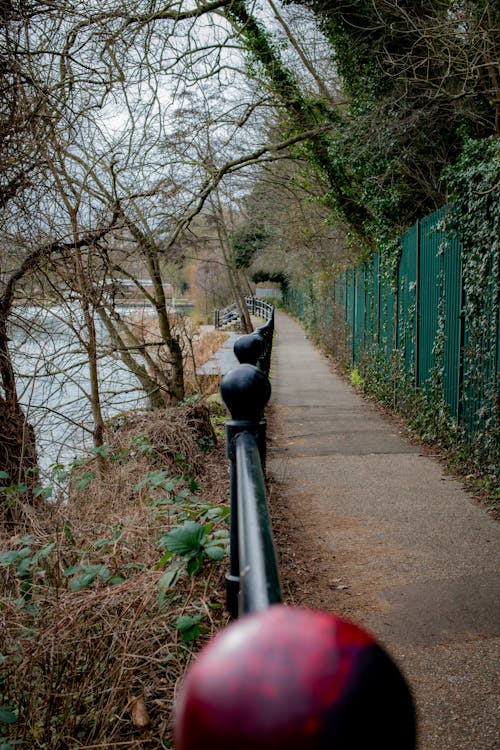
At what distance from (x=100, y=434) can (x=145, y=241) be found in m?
2.90

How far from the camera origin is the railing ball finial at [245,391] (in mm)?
1578

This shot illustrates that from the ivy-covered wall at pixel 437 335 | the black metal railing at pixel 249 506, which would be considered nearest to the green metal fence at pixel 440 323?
the ivy-covered wall at pixel 437 335

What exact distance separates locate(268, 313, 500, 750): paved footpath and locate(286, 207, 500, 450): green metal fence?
35.8 inches

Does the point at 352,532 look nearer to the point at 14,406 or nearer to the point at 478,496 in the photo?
the point at 478,496

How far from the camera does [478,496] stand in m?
6.02

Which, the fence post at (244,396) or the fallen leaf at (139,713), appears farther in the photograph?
the fallen leaf at (139,713)

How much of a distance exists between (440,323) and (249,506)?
23.3 ft

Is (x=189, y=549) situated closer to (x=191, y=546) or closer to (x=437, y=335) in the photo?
(x=191, y=546)

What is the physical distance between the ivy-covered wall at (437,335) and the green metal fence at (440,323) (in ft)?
0.04

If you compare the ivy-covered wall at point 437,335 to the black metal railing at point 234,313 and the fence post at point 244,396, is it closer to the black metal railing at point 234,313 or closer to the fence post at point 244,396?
the fence post at point 244,396

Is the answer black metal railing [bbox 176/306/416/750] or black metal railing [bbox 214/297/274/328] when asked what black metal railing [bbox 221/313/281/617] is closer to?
black metal railing [bbox 176/306/416/750]

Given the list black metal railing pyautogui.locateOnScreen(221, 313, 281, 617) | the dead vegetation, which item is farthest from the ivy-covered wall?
black metal railing pyautogui.locateOnScreen(221, 313, 281, 617)

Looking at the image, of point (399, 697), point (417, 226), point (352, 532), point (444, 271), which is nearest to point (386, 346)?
point (417, 226)

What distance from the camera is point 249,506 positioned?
106 cm
